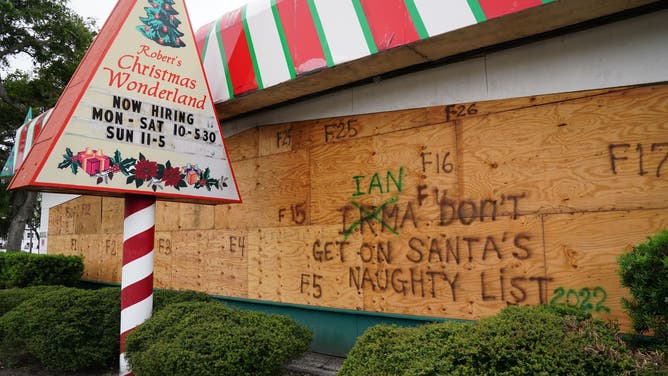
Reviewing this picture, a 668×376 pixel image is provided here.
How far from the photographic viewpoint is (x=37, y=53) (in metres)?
17.5

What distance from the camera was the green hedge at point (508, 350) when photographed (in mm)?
3041

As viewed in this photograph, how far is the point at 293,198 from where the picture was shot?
23.0 ft

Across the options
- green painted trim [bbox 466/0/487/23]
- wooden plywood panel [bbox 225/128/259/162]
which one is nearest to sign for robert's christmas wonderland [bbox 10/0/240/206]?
wooden plywood panel [bbox 225/128/259/162]

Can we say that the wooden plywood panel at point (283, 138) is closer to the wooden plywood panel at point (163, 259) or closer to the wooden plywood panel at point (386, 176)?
the wooden plywood panel at point (386, 176)

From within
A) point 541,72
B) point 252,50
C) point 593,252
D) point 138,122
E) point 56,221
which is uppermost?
point 252,50

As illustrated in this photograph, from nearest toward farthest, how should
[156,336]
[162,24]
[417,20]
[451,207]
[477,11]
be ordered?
[477,11]
[156,336]
[417,20]
[451,207]
[162,24]

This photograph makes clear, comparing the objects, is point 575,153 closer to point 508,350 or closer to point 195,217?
point 508,350

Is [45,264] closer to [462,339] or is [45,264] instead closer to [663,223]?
[462,339]

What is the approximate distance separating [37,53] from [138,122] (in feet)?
53.1

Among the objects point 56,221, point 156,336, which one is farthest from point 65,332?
point 56,221

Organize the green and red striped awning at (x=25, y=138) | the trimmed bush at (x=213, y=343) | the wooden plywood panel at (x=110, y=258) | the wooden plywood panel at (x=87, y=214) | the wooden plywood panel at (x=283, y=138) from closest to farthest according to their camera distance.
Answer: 1. the trimmed bush at (x=213, y=343)
2. the wooden plywood panel at (x=283, y=138)
3. the green and red striped awning at (x=25, y=138)
4. the wooden plywood panel at (x=110, y=258)
5. the wooden plywood panel at (x=87, y=214)

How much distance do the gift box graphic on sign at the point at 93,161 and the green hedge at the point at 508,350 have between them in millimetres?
3604

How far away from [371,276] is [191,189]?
2.73 m

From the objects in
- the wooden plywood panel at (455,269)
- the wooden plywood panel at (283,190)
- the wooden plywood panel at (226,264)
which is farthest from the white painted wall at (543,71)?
the wooden plywood panel at (226,264)
